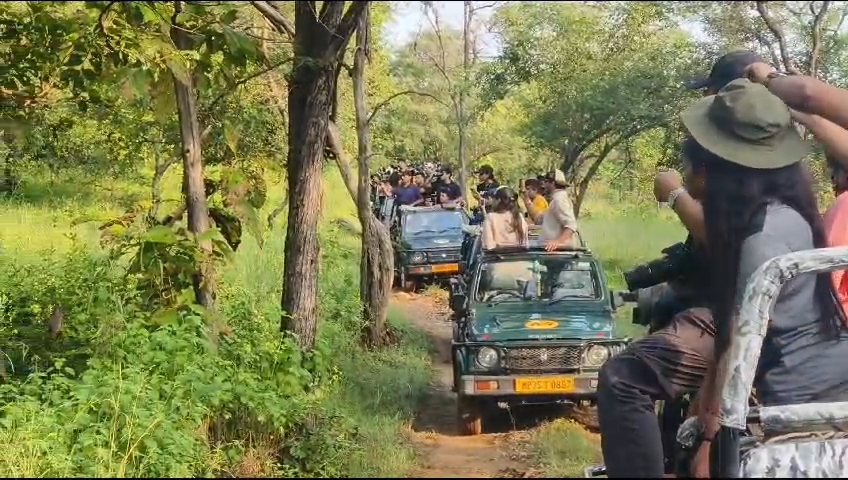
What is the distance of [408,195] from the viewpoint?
1808cm

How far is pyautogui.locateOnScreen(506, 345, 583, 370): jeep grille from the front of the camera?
25.3 feet

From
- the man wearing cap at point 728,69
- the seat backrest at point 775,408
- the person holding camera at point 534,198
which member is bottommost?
the seat backrest at point 775,408

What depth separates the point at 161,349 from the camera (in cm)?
590

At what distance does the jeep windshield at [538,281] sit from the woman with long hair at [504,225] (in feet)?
6.82

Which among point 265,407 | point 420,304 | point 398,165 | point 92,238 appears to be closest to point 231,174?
point 265,407

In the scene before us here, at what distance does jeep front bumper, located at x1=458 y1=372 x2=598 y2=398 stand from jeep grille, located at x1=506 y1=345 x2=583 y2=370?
0.25ft

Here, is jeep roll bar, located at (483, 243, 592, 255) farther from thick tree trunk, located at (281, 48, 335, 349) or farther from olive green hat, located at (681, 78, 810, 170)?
olive green hat, located at (681, 78, 810, 170)

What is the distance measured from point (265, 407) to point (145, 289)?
1.44 meters

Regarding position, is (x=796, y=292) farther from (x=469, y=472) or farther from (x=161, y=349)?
(x=161, y=349)

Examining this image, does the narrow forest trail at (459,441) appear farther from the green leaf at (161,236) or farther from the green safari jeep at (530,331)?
the green leaf at (161,236)

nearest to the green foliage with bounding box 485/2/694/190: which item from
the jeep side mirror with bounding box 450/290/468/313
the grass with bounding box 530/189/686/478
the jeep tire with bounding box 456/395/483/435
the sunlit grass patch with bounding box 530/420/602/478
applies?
the grass with bounding box 530/189/686/478

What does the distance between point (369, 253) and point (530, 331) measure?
2.84 m

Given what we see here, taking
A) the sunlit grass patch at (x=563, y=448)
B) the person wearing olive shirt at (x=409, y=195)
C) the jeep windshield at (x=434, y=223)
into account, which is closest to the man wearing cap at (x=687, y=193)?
the sunlit grass patch at (x=563, y=448)

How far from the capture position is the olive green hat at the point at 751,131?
10.2 feet
